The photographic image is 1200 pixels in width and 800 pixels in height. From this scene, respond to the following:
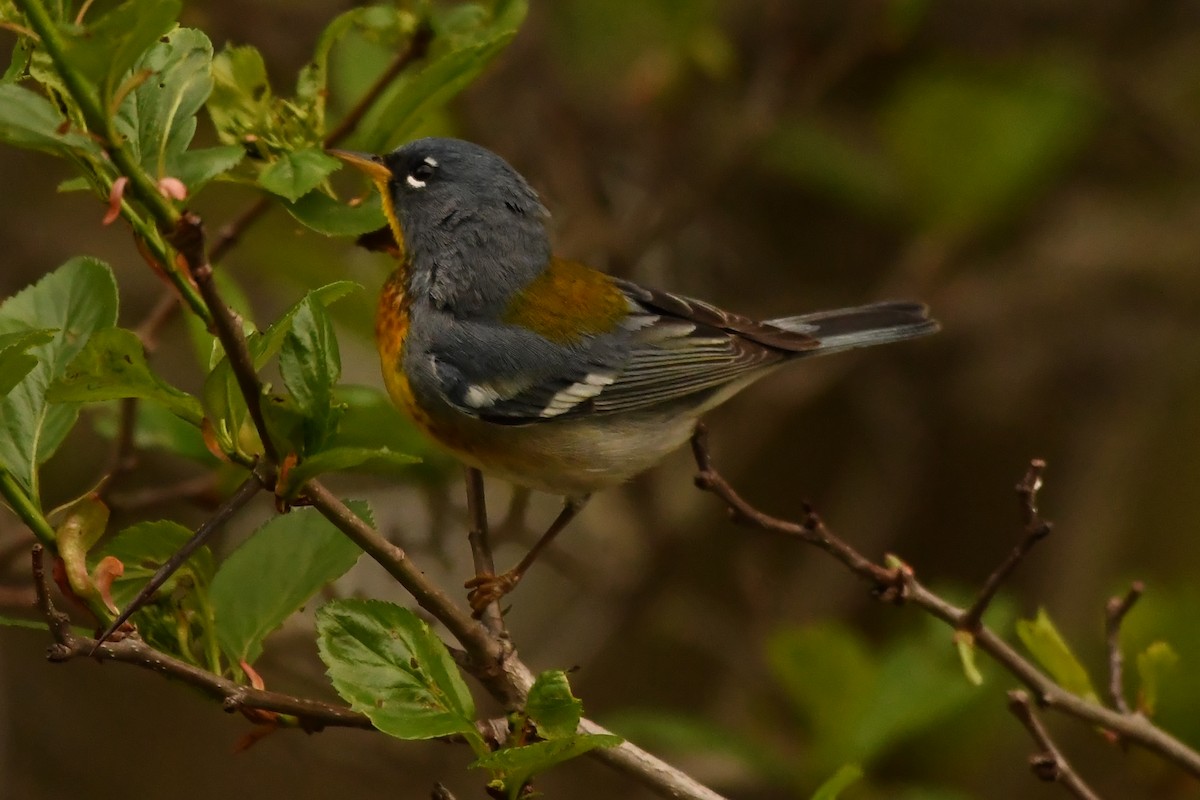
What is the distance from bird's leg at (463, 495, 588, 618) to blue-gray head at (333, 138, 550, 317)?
484mm

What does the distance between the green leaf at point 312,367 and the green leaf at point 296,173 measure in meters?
0.16

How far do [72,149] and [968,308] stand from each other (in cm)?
402

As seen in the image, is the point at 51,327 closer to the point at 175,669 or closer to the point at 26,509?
the point at 26,509

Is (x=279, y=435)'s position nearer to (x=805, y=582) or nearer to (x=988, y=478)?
(x=805, y=582)

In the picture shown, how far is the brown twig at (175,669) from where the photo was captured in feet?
5.21

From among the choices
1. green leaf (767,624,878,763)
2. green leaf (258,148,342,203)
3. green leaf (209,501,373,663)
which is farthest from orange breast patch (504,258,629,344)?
green leaf (258,148,342,203)

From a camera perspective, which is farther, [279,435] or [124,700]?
[124,700]

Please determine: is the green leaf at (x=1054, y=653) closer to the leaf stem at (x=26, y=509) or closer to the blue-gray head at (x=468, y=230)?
the blue-gray head at (x=468, y=230)

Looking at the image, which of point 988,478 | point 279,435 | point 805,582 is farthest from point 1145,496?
point 279,435

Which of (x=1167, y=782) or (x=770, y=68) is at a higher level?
(x=770, y=68)

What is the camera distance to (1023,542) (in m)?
2.01

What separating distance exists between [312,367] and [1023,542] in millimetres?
1046

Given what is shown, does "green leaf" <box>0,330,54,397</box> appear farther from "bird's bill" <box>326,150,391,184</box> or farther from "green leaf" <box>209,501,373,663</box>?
"bird's bill" <box>326,150,391,184</box>

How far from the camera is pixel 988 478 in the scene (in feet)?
18.4
